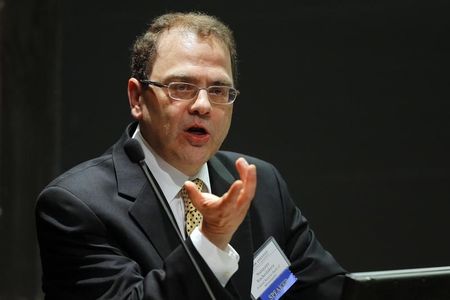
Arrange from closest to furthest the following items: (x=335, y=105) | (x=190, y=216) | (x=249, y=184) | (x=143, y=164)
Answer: (x=249, y=184), (x=143, y=164), (x=190, y=216), (x=335, y=105)

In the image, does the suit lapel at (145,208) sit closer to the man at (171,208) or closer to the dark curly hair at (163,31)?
the man at (171,208)

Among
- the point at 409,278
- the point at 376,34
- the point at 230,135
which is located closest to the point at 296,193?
the point at 230,135

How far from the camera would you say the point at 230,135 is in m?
3.50

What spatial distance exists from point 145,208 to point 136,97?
34 centimetres

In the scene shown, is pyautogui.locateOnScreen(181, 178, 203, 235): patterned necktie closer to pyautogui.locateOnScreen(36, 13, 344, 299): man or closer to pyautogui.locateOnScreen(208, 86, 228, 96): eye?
pyautogui.locateOnScreen(36, 13, 344, 299): man

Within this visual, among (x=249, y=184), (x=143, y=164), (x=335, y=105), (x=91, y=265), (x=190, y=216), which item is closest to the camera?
(x=249, y=184)

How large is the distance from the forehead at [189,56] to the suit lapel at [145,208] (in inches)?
10.7

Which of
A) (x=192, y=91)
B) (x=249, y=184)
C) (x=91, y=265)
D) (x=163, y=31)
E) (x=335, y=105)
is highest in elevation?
(x=163, y=31)

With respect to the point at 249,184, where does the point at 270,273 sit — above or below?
below

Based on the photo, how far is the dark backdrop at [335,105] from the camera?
134 inches

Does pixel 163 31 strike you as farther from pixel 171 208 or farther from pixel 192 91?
pixel 171 208

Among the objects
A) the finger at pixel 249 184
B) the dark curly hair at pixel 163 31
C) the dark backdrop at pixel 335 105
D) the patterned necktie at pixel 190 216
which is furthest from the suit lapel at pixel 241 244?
the dark backdrop at pixel 335 105

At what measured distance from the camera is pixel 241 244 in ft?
7.15

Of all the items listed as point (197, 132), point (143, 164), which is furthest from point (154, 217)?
point (197, 132)
